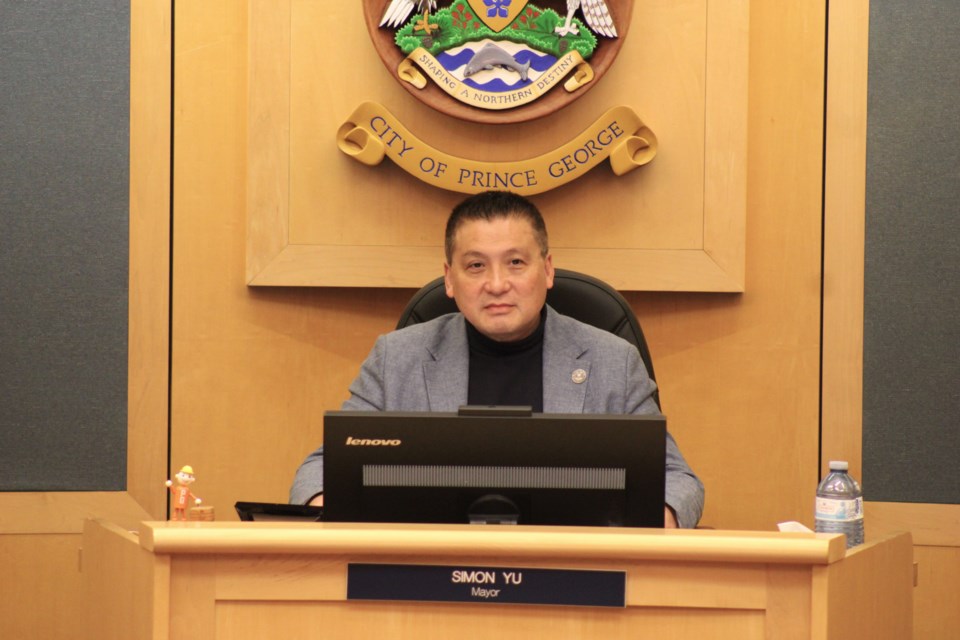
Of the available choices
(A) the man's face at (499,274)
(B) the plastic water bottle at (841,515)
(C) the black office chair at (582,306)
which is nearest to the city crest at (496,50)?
(C) the black office chair at (582,306)

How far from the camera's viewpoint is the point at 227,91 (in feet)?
9.80

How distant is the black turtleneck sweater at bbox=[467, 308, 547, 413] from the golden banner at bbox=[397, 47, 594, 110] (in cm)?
77

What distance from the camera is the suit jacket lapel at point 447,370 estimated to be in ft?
7.49

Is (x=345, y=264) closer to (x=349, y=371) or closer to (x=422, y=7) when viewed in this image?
(x=349, y=371)

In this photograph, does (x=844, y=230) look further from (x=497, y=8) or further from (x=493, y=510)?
(x=493, y=510)

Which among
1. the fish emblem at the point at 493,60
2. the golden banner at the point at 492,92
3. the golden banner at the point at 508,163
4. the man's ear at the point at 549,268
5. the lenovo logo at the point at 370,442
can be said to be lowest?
the lenovo logo at the point at 370,442

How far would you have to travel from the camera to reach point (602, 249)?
116 inches

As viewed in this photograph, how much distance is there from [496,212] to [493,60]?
2.41ft

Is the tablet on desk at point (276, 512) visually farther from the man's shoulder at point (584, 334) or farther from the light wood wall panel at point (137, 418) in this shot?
the light wood wall panel at point (137, 418)

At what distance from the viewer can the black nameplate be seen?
1.29 meters

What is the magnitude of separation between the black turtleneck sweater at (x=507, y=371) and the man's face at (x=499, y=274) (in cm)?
8

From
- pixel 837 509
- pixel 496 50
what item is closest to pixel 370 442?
pixel 837 509

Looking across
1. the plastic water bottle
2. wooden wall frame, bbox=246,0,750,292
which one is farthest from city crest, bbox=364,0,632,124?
the plastic water bottle

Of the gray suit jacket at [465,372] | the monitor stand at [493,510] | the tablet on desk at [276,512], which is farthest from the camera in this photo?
the gray suit jacket at [465,372]
